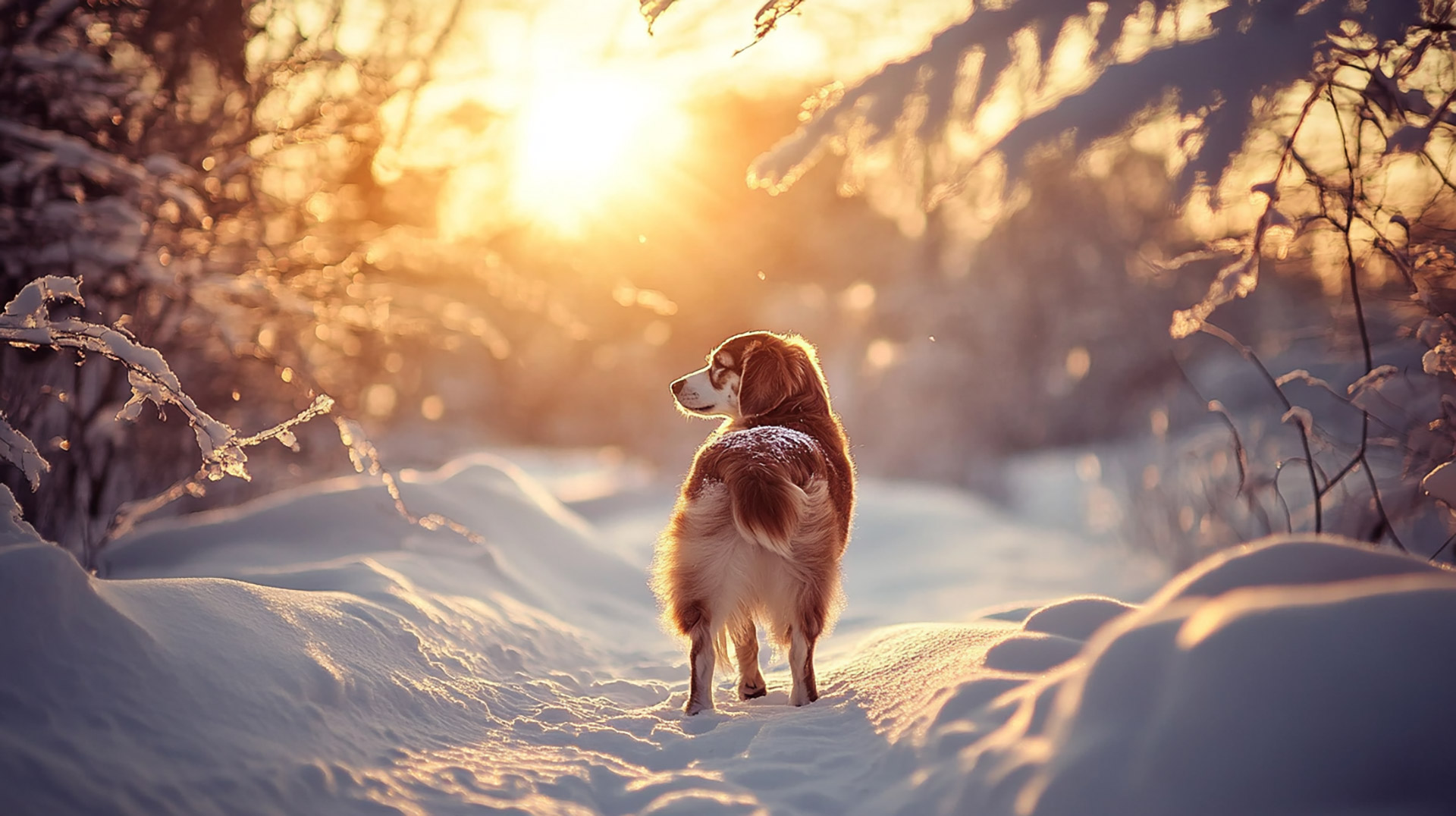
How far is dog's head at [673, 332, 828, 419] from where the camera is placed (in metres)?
3.70

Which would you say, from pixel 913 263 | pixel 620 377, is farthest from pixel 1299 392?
pixel 620 377

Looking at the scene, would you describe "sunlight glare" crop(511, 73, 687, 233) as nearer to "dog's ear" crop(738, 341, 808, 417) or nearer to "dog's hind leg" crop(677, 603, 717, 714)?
"dog's ear" crop(738, 341, 808, 417)

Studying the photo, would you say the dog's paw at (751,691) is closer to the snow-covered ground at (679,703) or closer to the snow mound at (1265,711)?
the snow-covered ground at (679,703)

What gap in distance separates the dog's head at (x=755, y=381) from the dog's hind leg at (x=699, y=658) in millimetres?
1054

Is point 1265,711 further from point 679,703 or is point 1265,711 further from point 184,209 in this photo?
point 184,209

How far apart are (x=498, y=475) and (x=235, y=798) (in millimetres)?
4155

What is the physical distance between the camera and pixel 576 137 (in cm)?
524

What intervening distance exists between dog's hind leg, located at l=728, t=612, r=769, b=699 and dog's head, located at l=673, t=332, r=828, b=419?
3.27 ft

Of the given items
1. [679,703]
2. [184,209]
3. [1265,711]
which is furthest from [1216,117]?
[184,209]

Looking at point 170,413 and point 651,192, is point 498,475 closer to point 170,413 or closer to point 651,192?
point 170,413

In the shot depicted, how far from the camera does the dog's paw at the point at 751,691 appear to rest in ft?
10.8

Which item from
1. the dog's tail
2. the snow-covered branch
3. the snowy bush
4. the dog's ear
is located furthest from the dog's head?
the snow-covered branch

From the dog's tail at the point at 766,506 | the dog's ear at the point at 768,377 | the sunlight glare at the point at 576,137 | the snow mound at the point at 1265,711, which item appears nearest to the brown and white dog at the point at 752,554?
the dog's tail at the point at 766,506

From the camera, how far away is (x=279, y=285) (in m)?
3.82
